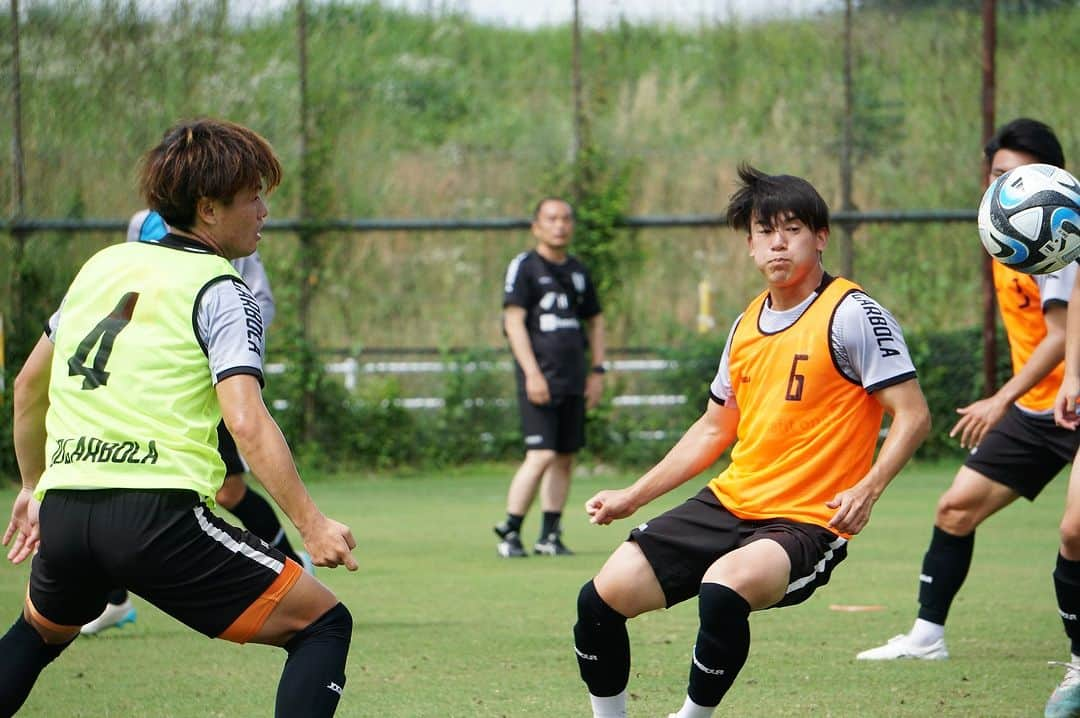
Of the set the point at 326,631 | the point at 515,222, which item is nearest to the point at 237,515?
the point at 326,631

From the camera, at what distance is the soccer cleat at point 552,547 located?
31.5ft

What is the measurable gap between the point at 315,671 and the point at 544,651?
2838 millimetres

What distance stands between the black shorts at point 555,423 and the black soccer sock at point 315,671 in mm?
6070

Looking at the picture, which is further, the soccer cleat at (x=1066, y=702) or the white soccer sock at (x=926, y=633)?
the white soccer sock at (x=926, y=633)

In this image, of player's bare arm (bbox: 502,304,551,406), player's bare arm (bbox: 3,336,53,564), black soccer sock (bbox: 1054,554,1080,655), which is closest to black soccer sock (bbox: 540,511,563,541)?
player's bare arm (bbox: 502,304,551,406)

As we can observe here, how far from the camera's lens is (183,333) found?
3.61 m

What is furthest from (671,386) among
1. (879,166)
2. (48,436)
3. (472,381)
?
(48,436)

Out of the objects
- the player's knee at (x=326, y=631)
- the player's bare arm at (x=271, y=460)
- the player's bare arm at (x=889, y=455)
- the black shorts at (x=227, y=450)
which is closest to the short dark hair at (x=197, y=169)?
the player's bare arm at (x=271, y=460)

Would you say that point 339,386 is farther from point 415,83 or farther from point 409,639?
point 409,639

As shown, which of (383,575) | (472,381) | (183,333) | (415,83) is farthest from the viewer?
(415,83)

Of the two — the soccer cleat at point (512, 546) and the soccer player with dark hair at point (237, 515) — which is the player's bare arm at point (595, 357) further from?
the soccer player with dark hair at point (237, 515)

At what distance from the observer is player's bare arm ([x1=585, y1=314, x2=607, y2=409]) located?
10.3 meters

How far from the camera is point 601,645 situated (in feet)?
14.9

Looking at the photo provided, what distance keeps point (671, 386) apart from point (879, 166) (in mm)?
3271
